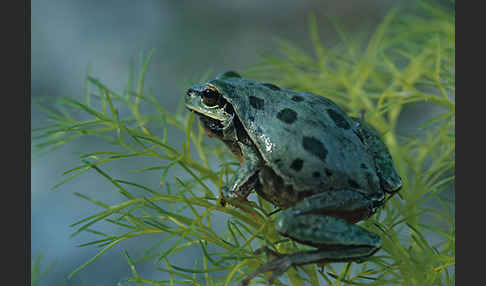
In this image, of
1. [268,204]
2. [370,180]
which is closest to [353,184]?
[370,180]

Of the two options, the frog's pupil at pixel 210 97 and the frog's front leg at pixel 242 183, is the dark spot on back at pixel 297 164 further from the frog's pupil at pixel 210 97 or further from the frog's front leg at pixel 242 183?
the frog's pupil at pixel 210 97

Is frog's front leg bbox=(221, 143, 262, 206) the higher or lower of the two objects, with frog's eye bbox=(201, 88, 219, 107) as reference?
lower

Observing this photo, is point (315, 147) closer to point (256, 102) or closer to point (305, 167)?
point (305, 167)

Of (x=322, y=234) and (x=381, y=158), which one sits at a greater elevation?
(x=381, y=158)

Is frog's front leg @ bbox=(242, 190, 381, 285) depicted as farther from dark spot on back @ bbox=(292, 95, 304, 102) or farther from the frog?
dark spot on back @ bbox=(292, 95, 304, 102)

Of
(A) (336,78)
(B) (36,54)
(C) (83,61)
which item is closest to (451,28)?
(A) (336,78)

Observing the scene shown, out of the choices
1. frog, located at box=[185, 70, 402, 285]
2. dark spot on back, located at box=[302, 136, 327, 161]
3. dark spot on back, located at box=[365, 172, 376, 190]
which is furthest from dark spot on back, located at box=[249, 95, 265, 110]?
dark spot on back, located at box=[365, 172, 376, 190]

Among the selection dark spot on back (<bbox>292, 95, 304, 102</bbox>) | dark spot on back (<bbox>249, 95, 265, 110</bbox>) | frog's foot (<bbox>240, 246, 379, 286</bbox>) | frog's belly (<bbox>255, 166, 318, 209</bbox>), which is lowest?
frog's foot (<bbox>240, 246, 379, 286</bbox>)

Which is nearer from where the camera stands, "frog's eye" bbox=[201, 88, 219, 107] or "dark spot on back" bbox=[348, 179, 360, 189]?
"dark spot on back" bbox=[348, 179, 360, 189]
